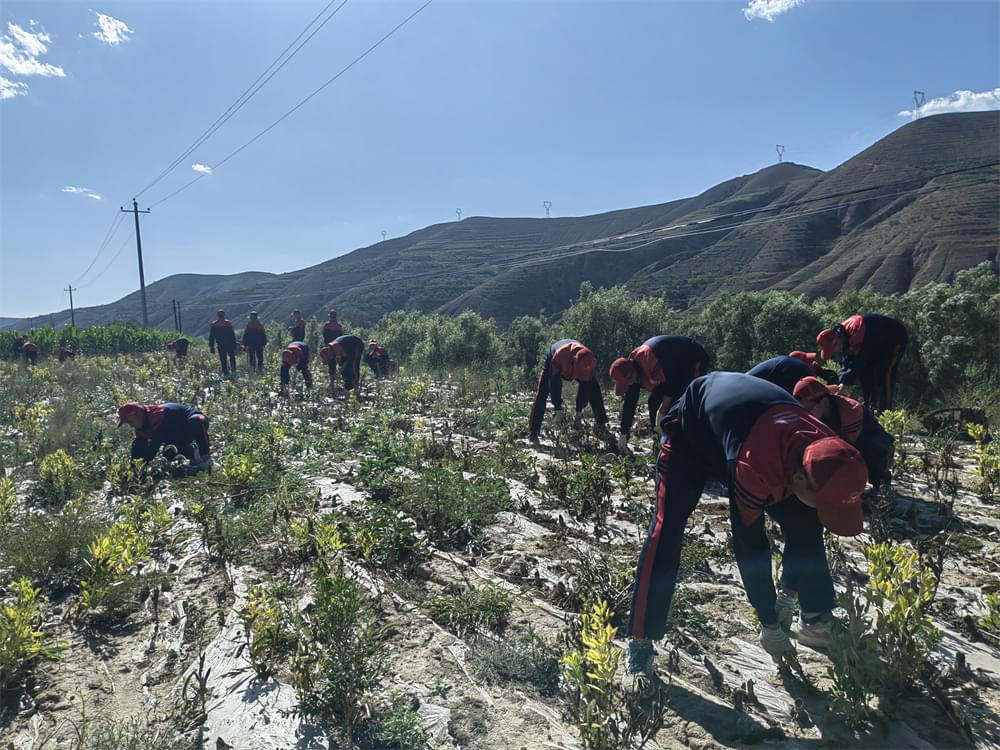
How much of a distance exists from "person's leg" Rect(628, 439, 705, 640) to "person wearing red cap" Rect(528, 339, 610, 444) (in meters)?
4.20

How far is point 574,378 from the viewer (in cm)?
730

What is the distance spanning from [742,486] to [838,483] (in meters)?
0.44

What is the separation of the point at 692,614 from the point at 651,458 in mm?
2853

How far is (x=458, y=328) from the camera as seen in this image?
16.7 metres

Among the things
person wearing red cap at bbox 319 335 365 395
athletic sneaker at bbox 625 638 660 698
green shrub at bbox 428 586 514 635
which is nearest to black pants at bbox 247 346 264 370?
person wearing red cap at bbox 319 335 365 395

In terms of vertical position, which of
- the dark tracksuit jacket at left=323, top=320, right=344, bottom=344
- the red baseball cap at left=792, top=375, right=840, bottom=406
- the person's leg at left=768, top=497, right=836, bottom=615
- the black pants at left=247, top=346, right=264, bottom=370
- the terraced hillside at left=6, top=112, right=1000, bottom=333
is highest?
the terraced hillside at left=6, top=112, right=1000, bottom=333

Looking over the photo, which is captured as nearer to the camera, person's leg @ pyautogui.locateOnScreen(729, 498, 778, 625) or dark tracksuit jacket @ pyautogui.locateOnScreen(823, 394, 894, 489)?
person's leg @ pyautogui.locateOnScreen(729, 498, 778, 625)

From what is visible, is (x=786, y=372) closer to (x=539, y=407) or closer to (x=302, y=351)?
(x=539, y=407)

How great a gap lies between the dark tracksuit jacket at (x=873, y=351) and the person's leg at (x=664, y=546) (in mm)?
4356

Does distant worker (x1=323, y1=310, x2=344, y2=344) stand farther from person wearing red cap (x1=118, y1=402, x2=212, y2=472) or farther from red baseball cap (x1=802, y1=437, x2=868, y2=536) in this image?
red baseball cap (x1=802, y1=437, x2=868, y2=536)

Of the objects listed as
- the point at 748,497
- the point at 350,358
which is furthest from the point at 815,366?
the point at 350,358

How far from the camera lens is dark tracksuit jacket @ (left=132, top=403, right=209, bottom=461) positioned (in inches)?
253

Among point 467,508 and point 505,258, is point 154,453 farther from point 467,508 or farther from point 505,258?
point 505,258

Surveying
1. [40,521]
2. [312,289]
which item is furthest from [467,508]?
[312,289]
